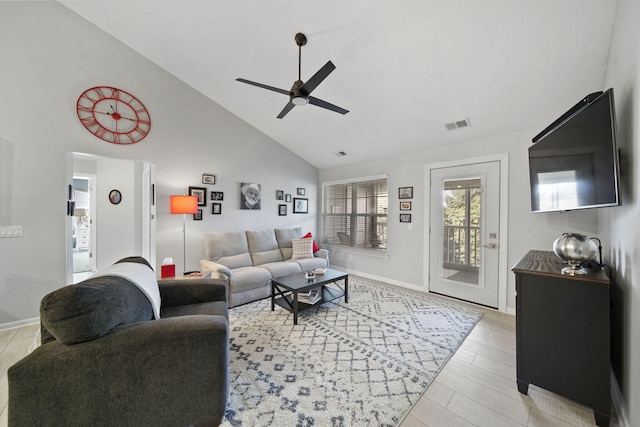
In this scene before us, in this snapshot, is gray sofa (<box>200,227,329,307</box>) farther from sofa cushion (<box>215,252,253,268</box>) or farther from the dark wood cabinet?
the dark wood cabinet

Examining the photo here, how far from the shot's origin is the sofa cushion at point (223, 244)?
151 inches

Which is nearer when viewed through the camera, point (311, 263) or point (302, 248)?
point (311, 263)

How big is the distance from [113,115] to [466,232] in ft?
17.2

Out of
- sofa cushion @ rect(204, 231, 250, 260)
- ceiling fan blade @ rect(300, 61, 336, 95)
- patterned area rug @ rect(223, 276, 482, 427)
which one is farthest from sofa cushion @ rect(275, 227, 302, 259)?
ceiling fan blade @ rect(300, 61, 336, 95)

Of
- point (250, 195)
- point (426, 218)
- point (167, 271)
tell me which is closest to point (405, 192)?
point (426, 218)

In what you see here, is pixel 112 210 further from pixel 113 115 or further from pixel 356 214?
pixel 356 214

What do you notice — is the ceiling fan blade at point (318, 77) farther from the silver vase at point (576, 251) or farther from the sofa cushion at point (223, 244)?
the sofa cushion at point (223, 244)

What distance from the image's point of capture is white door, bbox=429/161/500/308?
3361 mm

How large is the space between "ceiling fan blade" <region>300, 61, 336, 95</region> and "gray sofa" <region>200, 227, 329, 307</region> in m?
2.45

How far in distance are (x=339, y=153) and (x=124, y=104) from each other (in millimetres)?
3494

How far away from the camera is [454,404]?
1703mm

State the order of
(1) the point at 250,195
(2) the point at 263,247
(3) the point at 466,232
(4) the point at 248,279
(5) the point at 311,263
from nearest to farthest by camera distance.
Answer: (4) the point at 248,279 < (3) the point at 466,232 < (5) the point at 311,263 < (2) the point at 263,247 < (1) the point at 250,195

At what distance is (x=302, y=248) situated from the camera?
458cm

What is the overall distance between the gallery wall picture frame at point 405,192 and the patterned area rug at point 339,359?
1.76m
